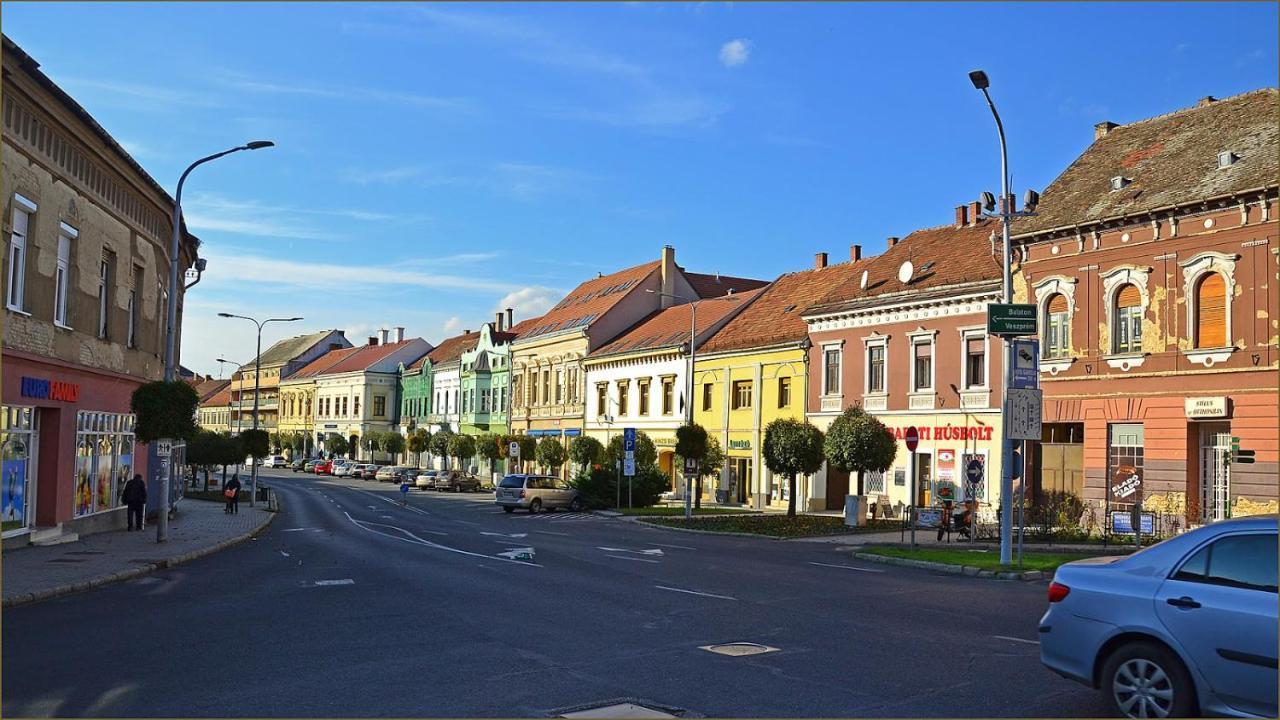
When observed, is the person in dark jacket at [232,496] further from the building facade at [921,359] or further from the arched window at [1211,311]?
the arched window at [1211,311]

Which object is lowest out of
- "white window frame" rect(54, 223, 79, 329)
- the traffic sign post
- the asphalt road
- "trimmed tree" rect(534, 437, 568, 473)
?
the asphalt road

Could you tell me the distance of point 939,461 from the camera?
3691 cm

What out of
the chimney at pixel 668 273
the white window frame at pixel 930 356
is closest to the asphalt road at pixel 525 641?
the white window frame at pixel 930 356

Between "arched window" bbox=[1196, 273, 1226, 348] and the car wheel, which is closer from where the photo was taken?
the car wheel

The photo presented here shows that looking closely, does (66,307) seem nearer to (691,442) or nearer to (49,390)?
(49,390)

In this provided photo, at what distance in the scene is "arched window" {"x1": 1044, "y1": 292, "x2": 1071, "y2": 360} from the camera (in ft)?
105

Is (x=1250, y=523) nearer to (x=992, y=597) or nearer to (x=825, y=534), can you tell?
(x=992, y=597)

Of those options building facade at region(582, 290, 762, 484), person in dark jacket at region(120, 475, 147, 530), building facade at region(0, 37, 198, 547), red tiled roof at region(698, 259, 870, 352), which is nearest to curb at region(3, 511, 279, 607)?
building facade at region(0, 37, 198, 547)

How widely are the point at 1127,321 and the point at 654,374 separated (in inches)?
1155

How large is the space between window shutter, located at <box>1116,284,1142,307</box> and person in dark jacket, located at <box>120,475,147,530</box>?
27839 millimetres

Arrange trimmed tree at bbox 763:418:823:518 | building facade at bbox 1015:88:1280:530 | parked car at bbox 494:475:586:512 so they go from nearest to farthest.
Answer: building facade at bbox 1015:88:1280:530 < trimmed tree at bbox 763:418:823:518 < parked car at bbox 494:475:586:512

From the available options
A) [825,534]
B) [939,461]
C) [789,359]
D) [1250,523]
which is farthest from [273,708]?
[789,359]

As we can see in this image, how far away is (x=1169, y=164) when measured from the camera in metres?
30.8

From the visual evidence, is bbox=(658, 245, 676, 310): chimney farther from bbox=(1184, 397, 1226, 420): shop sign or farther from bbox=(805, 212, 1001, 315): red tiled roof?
bbox=(1184, 397, 1226, 420): shop sign
